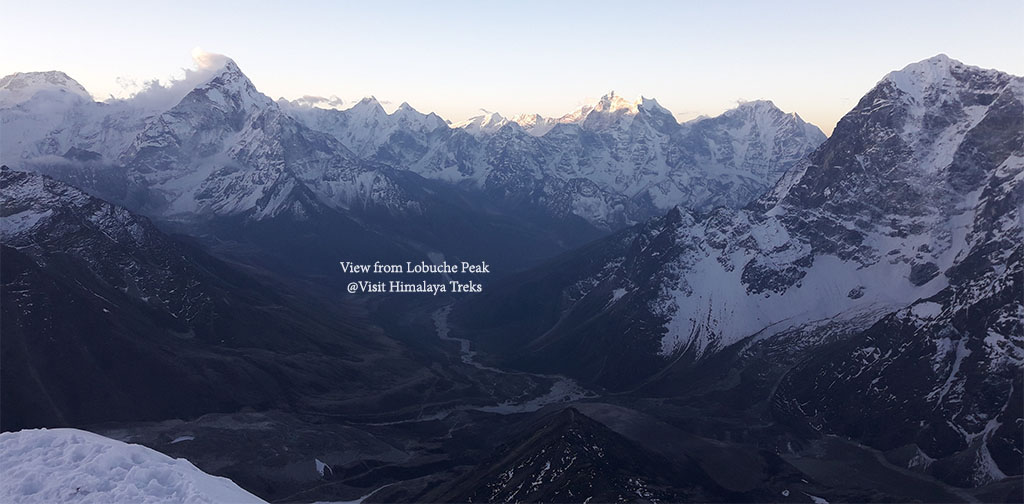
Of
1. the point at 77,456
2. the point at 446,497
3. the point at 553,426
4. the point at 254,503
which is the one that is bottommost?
the point at 446,497

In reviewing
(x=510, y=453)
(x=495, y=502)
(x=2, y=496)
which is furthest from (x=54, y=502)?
(x=510, y=453)

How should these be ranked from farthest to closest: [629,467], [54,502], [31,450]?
1. [629,467]
2. [31,450]
3. [54,502]

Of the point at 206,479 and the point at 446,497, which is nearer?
the point at 206,479

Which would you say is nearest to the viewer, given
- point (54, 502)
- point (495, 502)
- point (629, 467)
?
point (54, 502)

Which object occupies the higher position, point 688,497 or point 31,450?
point 31,450

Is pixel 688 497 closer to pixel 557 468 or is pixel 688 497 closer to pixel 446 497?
pixel 557 468

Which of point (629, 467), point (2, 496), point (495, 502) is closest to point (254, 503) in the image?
point (2, 496)
